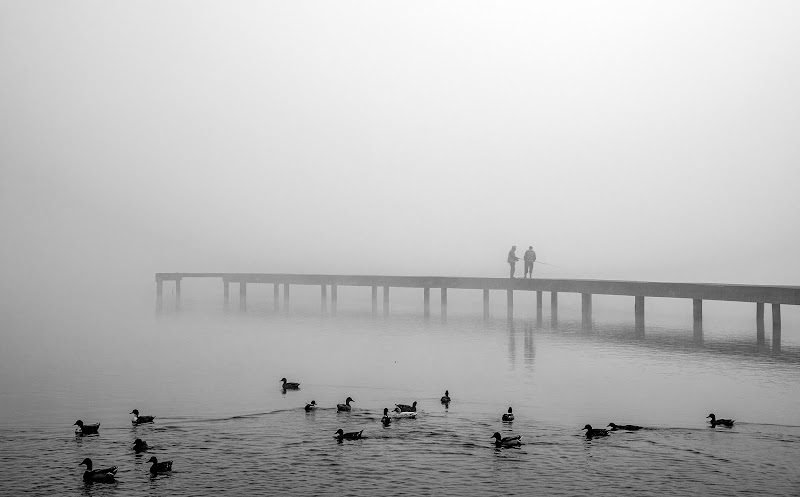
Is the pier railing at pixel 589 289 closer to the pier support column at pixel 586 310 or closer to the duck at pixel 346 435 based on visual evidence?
the pier support column at pixel 586 310

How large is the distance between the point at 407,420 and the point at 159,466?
5.83m

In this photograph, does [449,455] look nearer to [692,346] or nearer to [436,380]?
[436,380]

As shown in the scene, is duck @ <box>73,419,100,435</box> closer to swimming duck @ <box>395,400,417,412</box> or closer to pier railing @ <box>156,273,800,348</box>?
swimming duck @ <box>395,400,417,412</box>

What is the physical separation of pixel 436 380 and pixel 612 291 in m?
23.4

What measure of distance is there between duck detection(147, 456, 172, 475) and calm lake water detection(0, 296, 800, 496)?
0.58 feet

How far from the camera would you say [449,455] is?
50.4 ft

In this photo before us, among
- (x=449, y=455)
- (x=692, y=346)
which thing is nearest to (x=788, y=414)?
(x=449, y=455)

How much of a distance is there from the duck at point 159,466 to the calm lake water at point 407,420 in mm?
177

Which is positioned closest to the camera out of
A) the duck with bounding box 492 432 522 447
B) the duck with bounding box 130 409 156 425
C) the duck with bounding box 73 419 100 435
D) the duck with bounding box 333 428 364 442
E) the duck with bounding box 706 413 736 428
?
the duck with bounding box 492 432 522 447

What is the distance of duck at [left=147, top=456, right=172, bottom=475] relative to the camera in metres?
13.9

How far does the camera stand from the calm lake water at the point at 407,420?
13789mm

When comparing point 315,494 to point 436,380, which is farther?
point 436,380

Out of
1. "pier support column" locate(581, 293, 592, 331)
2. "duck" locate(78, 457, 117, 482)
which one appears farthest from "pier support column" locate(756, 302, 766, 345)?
"duck" locate(78, 457, 117, 482)

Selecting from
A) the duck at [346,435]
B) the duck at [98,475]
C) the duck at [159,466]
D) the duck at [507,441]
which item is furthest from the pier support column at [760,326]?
the duck at [98,475]
